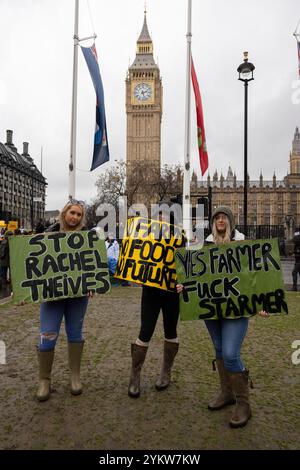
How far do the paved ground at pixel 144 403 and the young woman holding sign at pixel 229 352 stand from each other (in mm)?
113

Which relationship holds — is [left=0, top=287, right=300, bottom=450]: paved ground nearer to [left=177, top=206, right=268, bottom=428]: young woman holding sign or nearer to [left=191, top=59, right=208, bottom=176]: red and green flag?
[left=177, top=206, right=268, bottom=428]: young woman holding sign

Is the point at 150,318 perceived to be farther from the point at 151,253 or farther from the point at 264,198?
the point at 264,198

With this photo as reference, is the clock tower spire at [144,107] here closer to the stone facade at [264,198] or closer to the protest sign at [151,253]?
the stone facade at [264,198]

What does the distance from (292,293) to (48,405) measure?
31.3ft

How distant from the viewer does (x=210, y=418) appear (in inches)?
131

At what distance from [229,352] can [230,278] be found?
0.74 meters

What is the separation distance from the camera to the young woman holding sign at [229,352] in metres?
3.20

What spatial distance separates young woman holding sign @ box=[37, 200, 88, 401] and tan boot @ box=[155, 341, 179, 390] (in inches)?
34.4

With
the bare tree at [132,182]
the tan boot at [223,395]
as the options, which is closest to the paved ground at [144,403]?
the tan boot at [223,395]

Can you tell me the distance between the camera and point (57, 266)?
3.96 m
